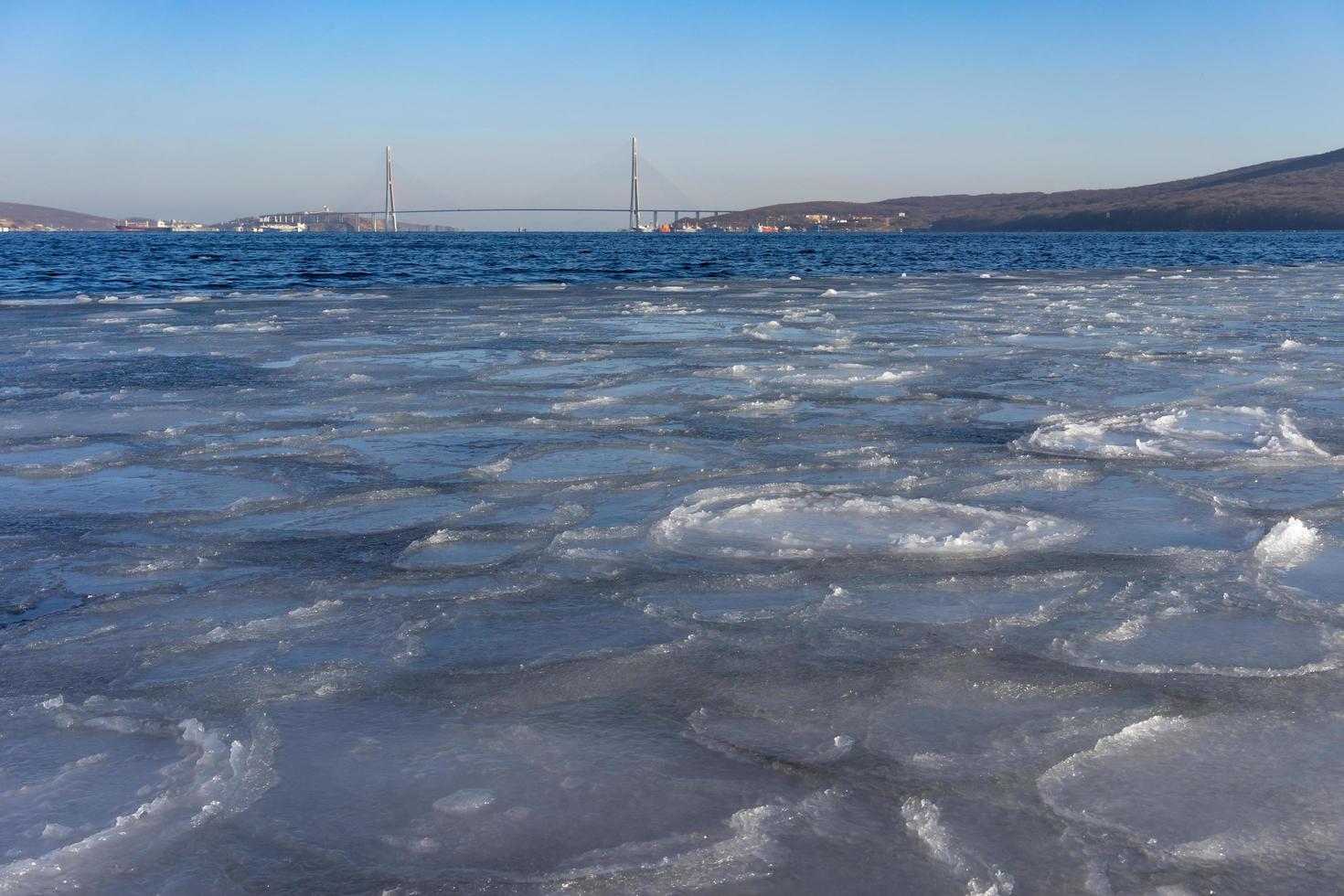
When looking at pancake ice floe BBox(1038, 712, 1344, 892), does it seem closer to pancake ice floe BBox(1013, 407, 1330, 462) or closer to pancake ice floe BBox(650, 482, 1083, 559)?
pancake ice floe BBox(650, 482, 1083, 559)

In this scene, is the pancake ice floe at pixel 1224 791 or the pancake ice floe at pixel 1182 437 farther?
the pancake ice floe at pixel 1182 437

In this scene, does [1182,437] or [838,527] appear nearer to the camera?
[838,527]

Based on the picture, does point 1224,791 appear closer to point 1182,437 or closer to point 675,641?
point 675,641

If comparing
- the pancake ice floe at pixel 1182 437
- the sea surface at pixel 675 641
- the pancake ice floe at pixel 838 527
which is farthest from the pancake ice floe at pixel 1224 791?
the pancake ice floe at pixel 1182 437

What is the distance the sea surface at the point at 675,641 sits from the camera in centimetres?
224

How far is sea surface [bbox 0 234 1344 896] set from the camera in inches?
88.0

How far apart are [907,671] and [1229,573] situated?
144 cm

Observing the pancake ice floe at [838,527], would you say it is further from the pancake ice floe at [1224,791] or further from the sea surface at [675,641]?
the pancake ice floe at [1224,791]

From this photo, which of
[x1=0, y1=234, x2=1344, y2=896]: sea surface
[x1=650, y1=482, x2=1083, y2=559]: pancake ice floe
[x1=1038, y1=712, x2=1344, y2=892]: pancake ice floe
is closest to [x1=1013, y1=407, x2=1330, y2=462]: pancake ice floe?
[x1=0, y1=234, x2=1344, y2=896]: sea surface

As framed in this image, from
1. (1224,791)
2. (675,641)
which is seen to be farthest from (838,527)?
(1224,791)

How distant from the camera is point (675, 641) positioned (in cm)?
328

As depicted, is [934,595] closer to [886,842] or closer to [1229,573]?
[1229,573]

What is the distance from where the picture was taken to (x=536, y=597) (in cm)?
367

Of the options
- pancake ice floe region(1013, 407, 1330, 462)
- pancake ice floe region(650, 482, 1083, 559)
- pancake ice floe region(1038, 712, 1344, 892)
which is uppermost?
pancake ice floe region(1013, 407, 1330, 462)
